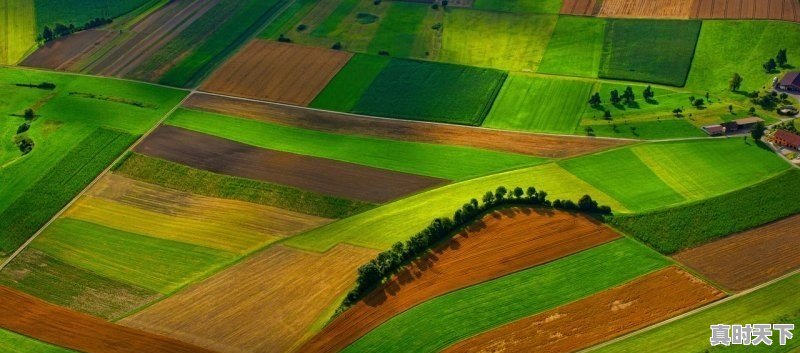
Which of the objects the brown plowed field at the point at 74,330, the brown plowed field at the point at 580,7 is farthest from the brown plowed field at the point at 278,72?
the brown plowed field at the point at 74,330

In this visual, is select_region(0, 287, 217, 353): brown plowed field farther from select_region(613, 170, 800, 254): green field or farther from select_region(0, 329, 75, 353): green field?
select_region(613, 170, 800, 254): green field

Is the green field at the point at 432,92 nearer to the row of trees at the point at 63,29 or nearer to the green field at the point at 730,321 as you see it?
the green field at the point at 730,321

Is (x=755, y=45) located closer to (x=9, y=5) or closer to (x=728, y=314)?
(x=728, y=314)

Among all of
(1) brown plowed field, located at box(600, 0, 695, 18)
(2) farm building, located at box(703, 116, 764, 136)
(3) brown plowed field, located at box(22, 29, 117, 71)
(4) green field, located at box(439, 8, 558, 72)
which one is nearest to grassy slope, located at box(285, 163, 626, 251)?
(2) farm building, located at box(703, 116, 764, 136)

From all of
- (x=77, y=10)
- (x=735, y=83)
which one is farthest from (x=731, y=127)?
(x=77, y=10)

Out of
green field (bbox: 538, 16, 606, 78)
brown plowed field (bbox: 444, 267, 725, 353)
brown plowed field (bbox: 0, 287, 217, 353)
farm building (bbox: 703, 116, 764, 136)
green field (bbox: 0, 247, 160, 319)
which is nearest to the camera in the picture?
brown plowed field (bbox: 444, 267, 725, 353)
